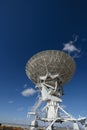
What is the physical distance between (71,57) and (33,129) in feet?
52.4

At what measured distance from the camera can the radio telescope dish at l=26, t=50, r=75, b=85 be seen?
117 ft

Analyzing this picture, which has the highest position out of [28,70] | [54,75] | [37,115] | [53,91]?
[28,70]

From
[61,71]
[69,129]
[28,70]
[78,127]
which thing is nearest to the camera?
[78,127]

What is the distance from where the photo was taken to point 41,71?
36438 mm

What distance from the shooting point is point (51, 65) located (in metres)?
35.8

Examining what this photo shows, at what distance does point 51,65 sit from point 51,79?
271 cm

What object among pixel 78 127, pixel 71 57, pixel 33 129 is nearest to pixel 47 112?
pixel 33 129

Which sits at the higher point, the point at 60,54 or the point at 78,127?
the point at 60,54

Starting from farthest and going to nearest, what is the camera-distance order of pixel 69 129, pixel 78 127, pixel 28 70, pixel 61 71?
pixel 28 70 → pixel 61 71 → pixel 69 129 → pixel 78 127

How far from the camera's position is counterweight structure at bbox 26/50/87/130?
3406 centimetres

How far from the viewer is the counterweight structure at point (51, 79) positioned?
34062mm

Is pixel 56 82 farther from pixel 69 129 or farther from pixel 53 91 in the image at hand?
pixel 69 129

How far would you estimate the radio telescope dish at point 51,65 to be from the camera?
35750 millimetres

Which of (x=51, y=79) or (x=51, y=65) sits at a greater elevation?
(x=51, y=65)
